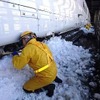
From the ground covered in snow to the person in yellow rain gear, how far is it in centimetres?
11

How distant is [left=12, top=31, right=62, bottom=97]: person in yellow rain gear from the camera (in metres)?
3.36

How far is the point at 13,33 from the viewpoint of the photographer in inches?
146

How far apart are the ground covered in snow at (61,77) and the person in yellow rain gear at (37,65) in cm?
11

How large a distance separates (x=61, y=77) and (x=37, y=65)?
84cm

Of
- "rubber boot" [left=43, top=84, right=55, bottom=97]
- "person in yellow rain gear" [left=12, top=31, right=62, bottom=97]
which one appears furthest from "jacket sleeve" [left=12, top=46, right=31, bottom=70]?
"rubber boot" [left=43, top=84, right=55, bottom=97]

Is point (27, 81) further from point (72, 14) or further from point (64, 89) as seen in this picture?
point (72, 14)

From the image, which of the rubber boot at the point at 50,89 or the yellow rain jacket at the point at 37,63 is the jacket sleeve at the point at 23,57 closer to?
the yellow rain jacket at the point at 37,63

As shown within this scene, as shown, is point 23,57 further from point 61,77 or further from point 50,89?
point 61,77

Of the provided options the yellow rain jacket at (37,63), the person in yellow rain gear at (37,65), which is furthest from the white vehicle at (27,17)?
the yellow rain jacket at (37,63)

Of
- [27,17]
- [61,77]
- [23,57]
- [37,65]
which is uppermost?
[27,17]

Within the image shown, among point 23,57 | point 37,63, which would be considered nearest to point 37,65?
point 37,63

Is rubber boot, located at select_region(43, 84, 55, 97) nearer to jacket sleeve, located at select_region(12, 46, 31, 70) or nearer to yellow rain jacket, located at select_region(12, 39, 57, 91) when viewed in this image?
yellow rain jacket, located at select_region(12, 39, 57, 91)

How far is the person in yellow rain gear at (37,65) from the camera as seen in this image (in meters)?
3.36

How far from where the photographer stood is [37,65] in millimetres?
3469
